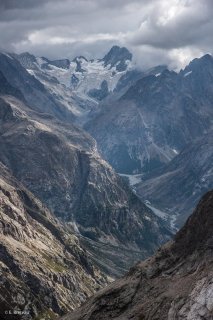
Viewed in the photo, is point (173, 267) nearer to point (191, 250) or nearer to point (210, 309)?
point (191, 250)

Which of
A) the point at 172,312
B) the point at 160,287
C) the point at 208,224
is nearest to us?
the point at 172,312

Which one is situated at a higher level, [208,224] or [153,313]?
[208,224]

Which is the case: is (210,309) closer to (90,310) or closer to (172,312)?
(172,312)

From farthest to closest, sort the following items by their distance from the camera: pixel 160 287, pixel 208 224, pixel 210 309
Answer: pixel 208 224
pixel 160 287
pixel 210 309

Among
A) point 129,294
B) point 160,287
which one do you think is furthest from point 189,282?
point 129,294

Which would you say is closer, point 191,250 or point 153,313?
point 153,313

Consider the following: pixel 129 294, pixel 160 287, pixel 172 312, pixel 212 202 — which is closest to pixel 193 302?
pixel 172 312
